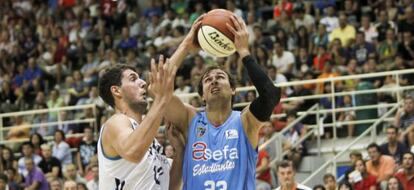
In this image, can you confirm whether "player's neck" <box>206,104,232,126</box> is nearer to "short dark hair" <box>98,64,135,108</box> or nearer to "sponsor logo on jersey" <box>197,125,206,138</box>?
"sponsor logo on jersey" <box>197,125,206,138</box>

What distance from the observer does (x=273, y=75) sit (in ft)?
55.2

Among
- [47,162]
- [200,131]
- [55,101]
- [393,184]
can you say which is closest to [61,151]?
[47,162]

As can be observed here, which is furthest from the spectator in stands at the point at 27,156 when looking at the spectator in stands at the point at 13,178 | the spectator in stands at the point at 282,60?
the spectator in stands at the point at 282,60

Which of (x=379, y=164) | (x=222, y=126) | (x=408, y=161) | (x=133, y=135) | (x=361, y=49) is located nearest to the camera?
(x=133, y=135)

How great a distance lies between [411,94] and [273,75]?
2694 mm

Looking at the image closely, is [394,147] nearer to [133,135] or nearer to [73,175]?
[73,175]

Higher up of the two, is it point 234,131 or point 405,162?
point 234,131

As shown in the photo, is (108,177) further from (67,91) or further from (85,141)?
(67,91)

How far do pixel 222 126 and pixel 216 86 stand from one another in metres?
0.31

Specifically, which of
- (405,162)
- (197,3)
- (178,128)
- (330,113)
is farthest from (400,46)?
(178,128)

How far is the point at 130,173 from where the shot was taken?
7027 mm

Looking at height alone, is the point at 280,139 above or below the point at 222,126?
below

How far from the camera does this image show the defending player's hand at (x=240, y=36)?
715cm

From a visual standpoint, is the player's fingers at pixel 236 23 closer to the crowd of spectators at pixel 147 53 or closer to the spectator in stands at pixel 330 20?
the crowd of spectators at pixel 147 53
